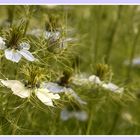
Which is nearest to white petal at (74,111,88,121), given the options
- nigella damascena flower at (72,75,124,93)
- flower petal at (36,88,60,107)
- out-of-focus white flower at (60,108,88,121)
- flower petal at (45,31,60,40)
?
out-of-focus white flower at (60,108,88,121)

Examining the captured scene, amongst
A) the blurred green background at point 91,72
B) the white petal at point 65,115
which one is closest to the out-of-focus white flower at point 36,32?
the blurred green background at point 91,72

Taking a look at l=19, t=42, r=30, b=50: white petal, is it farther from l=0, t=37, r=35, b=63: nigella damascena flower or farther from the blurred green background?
the blurred green background

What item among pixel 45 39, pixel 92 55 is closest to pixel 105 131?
pixel 92 55

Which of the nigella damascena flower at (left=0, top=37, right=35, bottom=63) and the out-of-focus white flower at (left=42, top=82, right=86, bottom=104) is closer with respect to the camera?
the nigella damascena flower at (left=0, top=37, right=35, bottom=63)

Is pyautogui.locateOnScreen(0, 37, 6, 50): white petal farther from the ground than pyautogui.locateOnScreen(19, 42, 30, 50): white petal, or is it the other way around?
pyautogui.locateOnScreen(0, 37, 6, 50): white petal

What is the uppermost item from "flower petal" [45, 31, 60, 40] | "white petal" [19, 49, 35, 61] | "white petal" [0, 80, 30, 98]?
"flower petal" [45, 31, 60, 40]

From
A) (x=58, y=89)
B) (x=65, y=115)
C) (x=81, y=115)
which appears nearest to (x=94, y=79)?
(x=58, y=89)

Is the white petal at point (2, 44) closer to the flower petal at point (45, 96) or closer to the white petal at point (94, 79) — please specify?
the flower petal at point (45, 96)

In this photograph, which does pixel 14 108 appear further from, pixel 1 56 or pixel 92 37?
pixel 92 37
